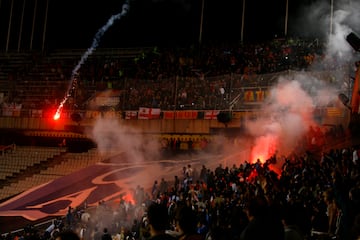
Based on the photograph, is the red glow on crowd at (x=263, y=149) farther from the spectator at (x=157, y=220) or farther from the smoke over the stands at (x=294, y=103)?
the spectator at (x=157, y=220)

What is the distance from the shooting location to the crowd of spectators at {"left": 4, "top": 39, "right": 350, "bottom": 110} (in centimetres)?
1866

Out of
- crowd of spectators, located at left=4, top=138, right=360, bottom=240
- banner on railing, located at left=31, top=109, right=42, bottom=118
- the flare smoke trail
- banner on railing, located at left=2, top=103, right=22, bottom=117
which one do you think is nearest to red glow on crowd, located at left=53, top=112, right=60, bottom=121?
the flare smoke trail

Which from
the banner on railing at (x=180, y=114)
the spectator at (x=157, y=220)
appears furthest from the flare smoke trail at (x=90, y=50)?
the spectator at (x=157, y=220)

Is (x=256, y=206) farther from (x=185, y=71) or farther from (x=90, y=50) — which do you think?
(x=90, y=50)

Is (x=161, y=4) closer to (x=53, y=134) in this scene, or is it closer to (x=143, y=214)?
(x=53, y=134)

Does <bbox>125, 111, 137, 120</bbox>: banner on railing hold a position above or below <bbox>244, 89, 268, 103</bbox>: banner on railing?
below

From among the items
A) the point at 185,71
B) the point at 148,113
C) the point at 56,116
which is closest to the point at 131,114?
the point at 148,113

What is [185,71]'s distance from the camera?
75.6ft

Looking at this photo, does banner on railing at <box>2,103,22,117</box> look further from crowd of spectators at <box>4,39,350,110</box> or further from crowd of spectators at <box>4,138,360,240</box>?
crowd of spectators at <box>4,138,360,240</box>

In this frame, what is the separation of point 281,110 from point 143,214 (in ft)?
21.5

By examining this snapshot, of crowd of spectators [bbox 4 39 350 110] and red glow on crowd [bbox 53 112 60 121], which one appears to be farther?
red glow on crowd [bbox 53 112 60 121]

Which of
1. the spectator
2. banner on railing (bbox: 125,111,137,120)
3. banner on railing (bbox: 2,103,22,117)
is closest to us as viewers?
the spectator

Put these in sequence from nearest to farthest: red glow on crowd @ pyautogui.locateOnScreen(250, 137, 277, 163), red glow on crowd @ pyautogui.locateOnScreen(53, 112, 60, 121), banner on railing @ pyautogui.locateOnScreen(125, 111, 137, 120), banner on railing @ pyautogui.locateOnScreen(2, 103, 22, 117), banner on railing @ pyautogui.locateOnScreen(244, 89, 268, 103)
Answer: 1. banner on railing @ pyautogui.locateOnScreen(244, 89, 268, 103)
2. red glow on crowd @ pyautogui.locateOnScreen(250, 137, 277, 163)
3. banner on railing @ pyautogui.locateOnScreen(125, 111, 137, 120)
4. red glow on crowd @ pyautogui.locateOnScreen(53, 112, 60, 121)
5. banner on railing @ pyautogui.locateOnScreen(2, 103, 22, 117)

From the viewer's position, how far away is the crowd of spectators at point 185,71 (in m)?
18.7
